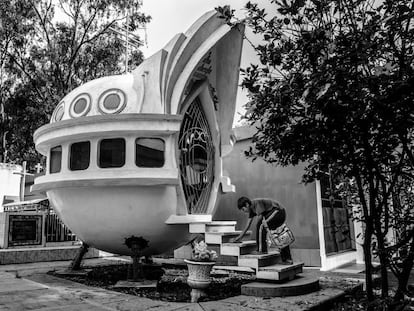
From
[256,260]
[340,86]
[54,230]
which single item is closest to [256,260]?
[256,260]

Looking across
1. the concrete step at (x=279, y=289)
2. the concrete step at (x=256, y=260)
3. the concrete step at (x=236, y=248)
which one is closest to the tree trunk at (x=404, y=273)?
the concrete step at (x=279, y=289)

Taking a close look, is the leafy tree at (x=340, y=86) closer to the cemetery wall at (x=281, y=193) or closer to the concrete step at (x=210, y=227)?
the concrete step at (x=210, y=227)

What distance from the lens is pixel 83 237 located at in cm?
752

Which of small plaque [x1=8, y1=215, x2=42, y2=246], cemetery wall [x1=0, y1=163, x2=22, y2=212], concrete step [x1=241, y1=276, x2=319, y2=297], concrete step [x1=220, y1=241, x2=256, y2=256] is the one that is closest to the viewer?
concrete step [x1=241, y1=276, x2=319, y2=297]

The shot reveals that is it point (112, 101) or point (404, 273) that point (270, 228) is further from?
point (112, 101)

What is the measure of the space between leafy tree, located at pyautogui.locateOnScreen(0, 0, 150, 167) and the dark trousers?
43.2 ft

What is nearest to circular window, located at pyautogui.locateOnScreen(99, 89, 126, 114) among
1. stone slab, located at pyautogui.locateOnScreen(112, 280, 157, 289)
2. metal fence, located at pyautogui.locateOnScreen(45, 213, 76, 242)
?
stone slab, located at pyautogui.locateOnScreen(112, 280, 157, 289)

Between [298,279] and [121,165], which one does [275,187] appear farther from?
[121,165]

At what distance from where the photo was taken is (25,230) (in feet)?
37.1

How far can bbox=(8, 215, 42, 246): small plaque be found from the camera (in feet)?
35.9

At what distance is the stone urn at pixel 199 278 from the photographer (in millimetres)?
5777

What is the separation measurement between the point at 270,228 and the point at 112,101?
4027mm

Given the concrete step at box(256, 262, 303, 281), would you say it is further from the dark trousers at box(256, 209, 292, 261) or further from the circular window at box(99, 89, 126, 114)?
the circular window at box(99, 89, 126, 114)

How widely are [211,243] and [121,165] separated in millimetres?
2262
